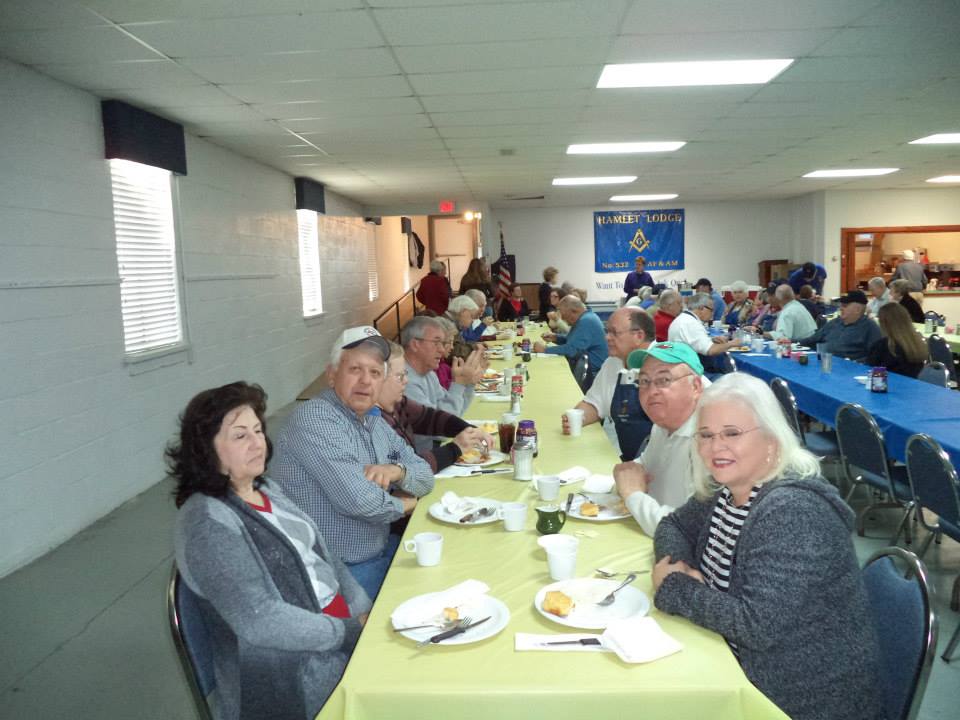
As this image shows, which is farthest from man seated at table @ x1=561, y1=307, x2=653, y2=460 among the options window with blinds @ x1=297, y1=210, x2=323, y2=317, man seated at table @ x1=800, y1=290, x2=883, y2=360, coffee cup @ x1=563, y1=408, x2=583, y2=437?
window with blinds @ x1=297, y1=210, x2=323, y2=317

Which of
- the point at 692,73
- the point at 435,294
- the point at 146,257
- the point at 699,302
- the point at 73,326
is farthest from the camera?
the point at 435,294

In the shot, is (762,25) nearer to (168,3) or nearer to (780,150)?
(168,3)

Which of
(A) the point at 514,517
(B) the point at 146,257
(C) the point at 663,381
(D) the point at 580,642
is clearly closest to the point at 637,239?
(B) the point at 146,257

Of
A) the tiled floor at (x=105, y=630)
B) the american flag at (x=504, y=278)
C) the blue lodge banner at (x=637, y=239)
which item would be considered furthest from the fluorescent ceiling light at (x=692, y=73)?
the blue lodge banner at (x=637, y=239)

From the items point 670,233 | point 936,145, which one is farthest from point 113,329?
point 670,233

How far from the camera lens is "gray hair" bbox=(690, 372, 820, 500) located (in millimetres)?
1649

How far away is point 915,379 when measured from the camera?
5168 mm

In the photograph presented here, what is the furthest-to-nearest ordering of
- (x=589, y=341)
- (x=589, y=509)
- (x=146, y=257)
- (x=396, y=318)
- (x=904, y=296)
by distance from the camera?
(x=396, y=318) < (x=904, y=296) < (x=589, y=341) < (x=146, y=257) < (x=589, y=509)

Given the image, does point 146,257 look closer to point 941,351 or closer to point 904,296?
point 941,351

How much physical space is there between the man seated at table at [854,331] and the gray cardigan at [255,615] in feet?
20.0

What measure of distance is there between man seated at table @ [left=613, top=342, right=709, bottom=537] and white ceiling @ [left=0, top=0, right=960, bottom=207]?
1.89 meters

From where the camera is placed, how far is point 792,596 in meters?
1.46

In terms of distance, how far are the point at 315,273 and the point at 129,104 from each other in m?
5.19

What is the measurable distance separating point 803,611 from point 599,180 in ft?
32.8
